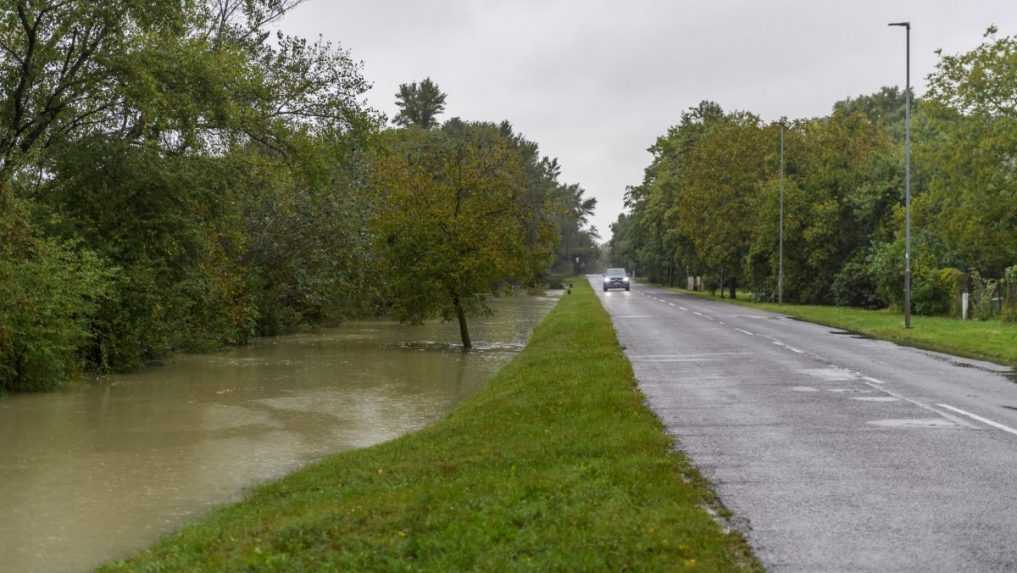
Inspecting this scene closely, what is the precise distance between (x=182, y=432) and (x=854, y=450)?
10104 millimetres

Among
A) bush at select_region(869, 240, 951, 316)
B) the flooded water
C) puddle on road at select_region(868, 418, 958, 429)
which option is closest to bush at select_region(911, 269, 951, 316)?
bush at select_region(869, 240, 951, 316)

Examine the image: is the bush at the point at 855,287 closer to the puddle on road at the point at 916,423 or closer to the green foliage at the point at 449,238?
the green foliage at the point at 449,238

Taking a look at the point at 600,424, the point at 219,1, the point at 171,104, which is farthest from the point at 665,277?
the point at 600,424

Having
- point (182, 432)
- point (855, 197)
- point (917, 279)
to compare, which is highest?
point (855, 197)

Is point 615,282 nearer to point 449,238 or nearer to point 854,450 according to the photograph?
point 449,238

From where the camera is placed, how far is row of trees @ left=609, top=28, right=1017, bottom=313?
37.7m

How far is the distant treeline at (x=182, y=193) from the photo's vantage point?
20.2m

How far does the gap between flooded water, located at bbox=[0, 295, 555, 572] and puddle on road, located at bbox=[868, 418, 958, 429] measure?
268 inches

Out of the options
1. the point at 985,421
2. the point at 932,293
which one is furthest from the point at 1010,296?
the point at 985,421

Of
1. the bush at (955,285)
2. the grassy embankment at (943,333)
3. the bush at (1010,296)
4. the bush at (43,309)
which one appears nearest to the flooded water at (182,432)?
the bush at (43,309)

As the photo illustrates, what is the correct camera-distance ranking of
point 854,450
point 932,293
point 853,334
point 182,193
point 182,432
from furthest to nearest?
point 932,293, point 853,334, point 182,193, point 182,432, point 854,450

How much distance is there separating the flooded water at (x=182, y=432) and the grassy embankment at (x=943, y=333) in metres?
11.2

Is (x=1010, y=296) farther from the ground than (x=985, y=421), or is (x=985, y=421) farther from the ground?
(x=1010, y=296)

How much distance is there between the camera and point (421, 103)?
105m
